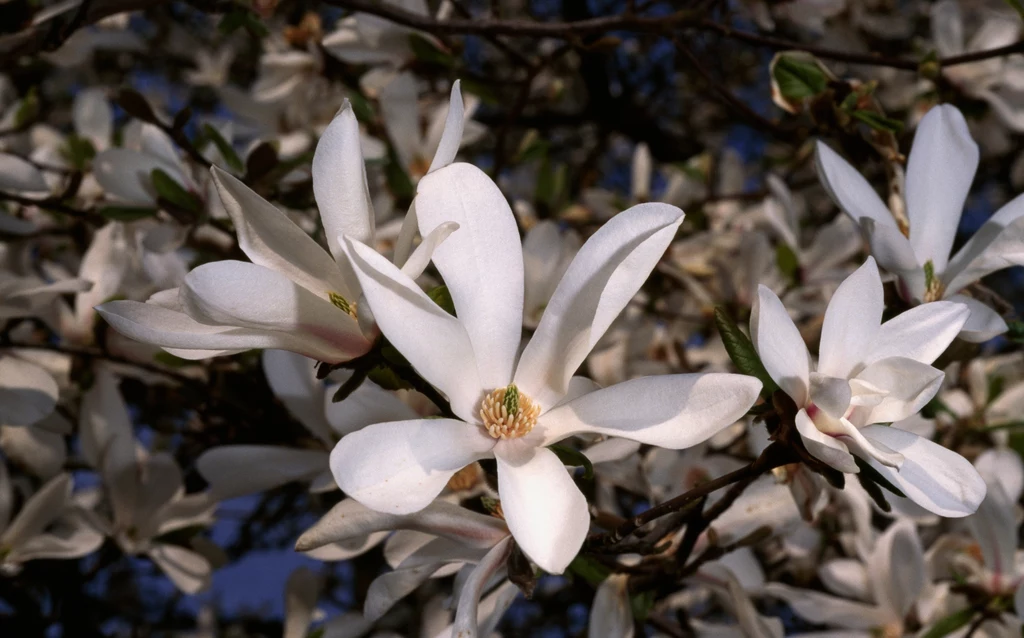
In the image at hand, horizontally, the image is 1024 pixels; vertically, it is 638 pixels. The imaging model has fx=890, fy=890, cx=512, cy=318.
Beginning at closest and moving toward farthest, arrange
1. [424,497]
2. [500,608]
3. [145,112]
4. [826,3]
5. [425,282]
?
[424,497] → [500,608] → [145,112] → [425,282] → [826,3]

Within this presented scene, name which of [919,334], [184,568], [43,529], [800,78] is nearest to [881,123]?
[800,78]

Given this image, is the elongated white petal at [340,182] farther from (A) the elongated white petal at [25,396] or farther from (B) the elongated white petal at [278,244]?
(A) the elongated white petal at [25,396]

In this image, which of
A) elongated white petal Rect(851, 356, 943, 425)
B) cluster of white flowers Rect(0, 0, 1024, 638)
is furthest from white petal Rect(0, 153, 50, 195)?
elongated white petal Rect(851, 356, 943, 425)

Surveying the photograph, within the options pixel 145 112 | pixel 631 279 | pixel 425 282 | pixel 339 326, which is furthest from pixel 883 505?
pixel 145 112

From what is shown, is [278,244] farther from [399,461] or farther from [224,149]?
[224,149]

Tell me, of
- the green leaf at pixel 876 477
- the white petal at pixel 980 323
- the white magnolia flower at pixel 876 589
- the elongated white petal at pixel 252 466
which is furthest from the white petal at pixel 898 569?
the elongated white petal at pixel 252 466

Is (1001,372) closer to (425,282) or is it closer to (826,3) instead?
(826,3)
